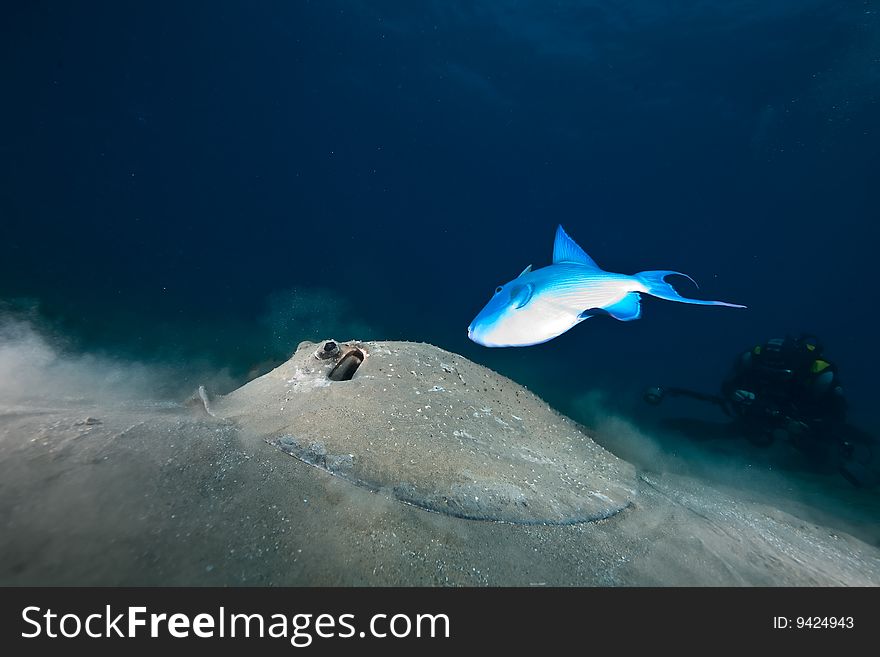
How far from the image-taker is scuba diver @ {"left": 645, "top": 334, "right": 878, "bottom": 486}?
8.73m

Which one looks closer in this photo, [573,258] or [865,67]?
[573,258]

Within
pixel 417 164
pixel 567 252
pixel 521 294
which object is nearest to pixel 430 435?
pixel 521 294

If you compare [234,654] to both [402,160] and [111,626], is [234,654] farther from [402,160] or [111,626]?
[402,160]

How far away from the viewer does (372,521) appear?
6.03 ft

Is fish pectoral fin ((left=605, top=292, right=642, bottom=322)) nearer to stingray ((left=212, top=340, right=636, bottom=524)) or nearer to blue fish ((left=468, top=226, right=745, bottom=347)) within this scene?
blue fish ((left=468, top=226, right=745, bottom=347))

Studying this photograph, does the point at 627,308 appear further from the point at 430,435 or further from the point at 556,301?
the point at 430,435

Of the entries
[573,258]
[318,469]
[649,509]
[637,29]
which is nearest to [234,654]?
[318,469]

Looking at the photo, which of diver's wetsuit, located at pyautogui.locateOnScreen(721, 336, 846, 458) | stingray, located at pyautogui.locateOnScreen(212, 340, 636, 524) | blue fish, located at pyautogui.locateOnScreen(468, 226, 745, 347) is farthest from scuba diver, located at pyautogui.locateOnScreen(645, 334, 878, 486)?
blue fish, located at pyautogui.locateOnScreen(468, 226, 745, 347)

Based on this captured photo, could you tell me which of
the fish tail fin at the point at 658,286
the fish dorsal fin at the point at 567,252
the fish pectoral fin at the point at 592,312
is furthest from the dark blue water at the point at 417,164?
the fish tail fin at the point at 658,286

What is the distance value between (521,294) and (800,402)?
11.2m

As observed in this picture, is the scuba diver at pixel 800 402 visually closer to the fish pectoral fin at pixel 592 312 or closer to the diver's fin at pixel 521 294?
the fish pectoral fin at pixel 592 312

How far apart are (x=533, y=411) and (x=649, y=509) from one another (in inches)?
67.1

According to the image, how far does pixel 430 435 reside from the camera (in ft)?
9.16

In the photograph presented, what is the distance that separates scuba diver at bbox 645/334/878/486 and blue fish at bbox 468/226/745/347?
9.88 m
